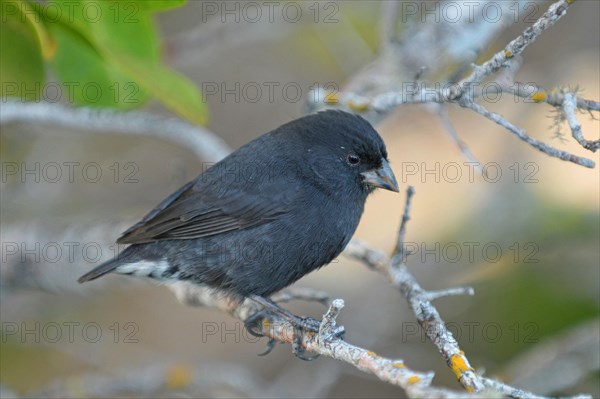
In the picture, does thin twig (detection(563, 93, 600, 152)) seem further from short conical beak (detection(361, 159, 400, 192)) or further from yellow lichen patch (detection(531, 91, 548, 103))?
short conical beak (detection(361, 159, 400, 192))

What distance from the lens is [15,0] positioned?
3.47 metres

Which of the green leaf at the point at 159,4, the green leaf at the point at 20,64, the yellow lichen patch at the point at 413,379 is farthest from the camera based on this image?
the green leaf at the point at 20,64

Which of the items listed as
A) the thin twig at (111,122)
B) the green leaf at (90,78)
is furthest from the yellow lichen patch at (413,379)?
the thin twig at (111,122)

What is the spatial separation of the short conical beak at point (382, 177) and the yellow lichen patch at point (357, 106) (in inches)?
13.6

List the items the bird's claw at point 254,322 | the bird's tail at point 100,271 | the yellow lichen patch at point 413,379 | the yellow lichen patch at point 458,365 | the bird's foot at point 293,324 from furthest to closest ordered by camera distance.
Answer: the bird's claw at point 254,322, the bird's tail at point 100,271, the bird's foot at point 293,324, the yellow lichen patch at point 458,365, the yellow lichen patch at point 413,379

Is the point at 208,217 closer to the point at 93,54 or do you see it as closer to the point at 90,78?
the point at 90,78

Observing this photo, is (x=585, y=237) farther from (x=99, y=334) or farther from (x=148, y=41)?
(x=99, y=334)

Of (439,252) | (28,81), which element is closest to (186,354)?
(439,252)

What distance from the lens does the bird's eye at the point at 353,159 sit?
456 cm

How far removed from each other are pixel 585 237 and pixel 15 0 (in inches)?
164

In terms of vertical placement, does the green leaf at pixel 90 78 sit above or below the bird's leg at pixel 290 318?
above

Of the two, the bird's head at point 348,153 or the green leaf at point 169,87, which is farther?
the bird's head at point 348,153

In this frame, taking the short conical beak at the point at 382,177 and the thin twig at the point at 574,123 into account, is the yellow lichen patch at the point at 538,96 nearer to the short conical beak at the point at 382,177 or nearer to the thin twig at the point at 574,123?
the thin twig at the point at 574,123

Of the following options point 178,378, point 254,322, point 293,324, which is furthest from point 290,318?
point 178,378
